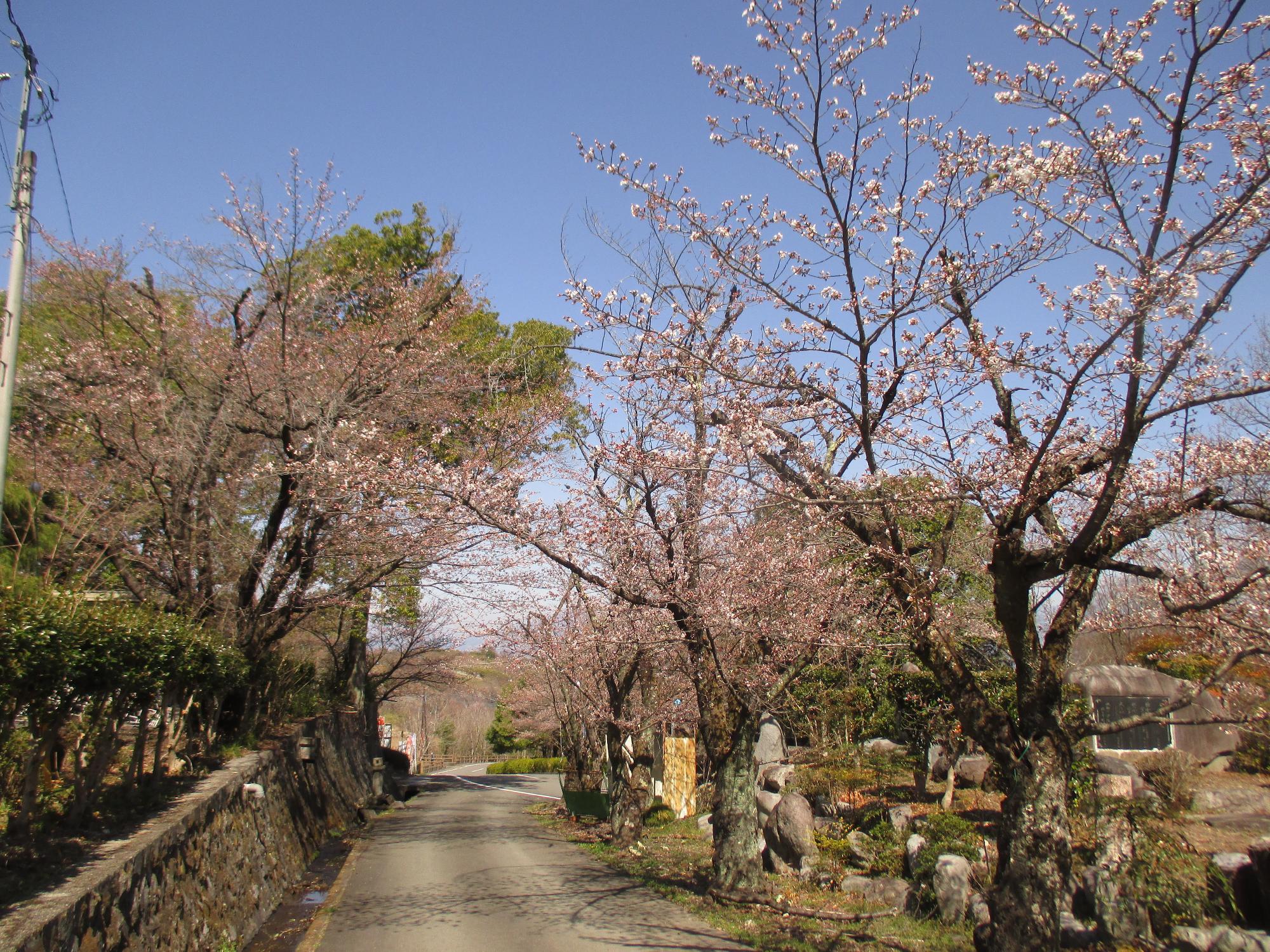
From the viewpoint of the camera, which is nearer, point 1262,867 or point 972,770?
point 1262,867

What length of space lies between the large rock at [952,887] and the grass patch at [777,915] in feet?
0.51

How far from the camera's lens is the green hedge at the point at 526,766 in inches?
1661

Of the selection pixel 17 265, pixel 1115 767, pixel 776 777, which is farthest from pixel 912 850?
pixel 17 265

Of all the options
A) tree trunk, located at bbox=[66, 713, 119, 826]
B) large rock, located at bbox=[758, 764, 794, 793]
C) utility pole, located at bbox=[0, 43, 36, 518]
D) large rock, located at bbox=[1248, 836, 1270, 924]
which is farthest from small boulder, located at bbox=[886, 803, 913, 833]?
utility pole, located at bbox=[0, 43, 36, 518]

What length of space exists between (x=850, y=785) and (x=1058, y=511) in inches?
266

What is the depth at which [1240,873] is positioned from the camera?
20.7 feet

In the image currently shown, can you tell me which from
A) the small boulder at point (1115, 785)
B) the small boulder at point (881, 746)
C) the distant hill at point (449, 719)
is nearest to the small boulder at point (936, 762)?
the small boulder at point (881, 746)

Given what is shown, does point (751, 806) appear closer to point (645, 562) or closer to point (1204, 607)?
point (645, 562)

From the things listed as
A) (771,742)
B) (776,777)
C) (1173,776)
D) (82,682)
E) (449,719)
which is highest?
(82,682)

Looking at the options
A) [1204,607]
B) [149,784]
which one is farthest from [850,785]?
[149,784]

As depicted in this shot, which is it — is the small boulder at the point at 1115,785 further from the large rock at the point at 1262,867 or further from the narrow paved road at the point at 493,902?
the narrow paved road at the point at 493,902

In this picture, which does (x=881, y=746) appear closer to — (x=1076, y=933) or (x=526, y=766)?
(x=1076, y=933)

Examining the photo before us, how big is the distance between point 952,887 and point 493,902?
504 cm

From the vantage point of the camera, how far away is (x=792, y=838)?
10602 mm
